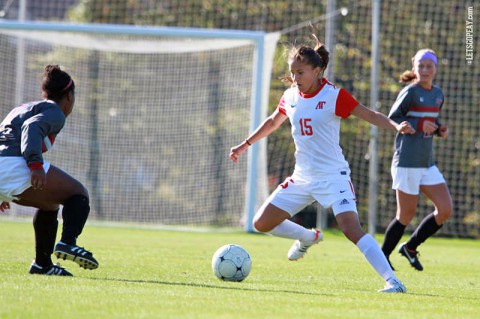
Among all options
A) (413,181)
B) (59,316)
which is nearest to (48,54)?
(413,181)

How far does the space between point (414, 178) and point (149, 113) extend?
26.3 ft

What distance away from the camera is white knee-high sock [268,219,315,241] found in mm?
7523

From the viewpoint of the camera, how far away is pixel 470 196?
1680 centimetres

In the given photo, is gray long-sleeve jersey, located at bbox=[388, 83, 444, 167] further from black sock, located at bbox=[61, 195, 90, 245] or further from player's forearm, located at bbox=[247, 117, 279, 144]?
black sock, located at bbox=[61, 195, 90, 245]

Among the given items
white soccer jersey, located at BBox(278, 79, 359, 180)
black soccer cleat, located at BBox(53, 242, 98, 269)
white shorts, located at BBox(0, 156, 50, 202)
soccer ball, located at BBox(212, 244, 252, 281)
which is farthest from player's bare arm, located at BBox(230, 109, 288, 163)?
white shorts, located at BBox(0, 156, 50, 202)

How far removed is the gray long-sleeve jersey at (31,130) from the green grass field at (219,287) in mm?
867

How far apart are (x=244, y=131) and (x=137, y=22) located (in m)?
6.76

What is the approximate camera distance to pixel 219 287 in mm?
6348

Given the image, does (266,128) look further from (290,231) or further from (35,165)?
(35,165)

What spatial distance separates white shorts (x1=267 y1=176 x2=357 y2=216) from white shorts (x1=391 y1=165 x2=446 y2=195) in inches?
73.8

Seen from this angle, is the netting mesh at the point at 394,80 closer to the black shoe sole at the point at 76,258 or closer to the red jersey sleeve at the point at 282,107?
the red jersey sleeve at the point at 282,107

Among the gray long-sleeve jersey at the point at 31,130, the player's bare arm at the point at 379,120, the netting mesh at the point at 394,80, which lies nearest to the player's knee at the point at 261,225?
the player's bare arm at the point at 379,120

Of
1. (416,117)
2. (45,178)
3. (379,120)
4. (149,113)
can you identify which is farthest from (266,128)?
(149,113)

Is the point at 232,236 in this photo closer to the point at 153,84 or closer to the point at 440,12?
the point at 153,84
